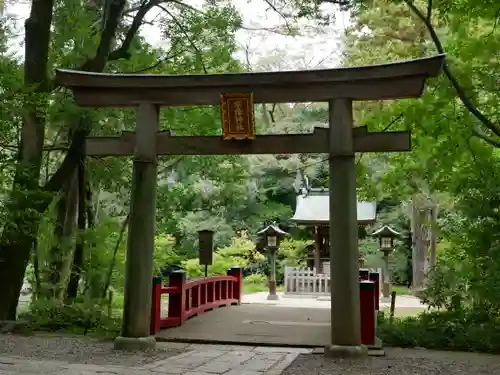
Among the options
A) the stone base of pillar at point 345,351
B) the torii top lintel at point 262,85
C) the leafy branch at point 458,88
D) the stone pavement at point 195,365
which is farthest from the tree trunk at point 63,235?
the leafy branch at point 458,88

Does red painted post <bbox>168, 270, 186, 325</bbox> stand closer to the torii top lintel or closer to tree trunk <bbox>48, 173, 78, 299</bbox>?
tree trunk <bbox>48, 173, 78, 299</bbox>

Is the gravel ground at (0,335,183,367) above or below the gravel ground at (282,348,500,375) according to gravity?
above

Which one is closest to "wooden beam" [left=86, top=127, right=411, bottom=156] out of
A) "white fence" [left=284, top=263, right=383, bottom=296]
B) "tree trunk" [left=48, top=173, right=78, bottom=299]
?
"tree trunk" [left=48, top=173, right=78, bottom=299]

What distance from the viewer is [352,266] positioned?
6.68 meters

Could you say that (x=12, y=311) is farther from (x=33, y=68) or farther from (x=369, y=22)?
(x=369, y=22)

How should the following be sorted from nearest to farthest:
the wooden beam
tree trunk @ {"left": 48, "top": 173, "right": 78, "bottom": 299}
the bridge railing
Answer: the wooden beam
the bridge railing
tree trunk @ {"left": 48, "top": 173, "right": 78, "bottom": 299}

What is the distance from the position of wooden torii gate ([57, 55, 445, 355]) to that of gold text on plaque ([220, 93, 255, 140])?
0.05 feet

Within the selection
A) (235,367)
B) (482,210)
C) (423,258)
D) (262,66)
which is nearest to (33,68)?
(235,367)

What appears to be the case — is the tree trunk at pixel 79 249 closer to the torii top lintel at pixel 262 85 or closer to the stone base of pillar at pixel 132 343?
the torii top lintel at pixel 262 85

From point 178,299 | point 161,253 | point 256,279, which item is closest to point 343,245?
point 178,299

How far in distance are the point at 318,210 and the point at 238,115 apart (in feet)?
50.7

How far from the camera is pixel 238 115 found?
24.0 feet

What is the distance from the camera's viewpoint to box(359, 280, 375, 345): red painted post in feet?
24.2

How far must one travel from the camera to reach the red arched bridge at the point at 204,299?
24.4ft
